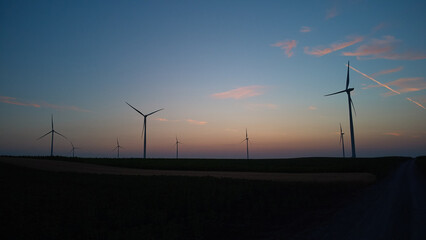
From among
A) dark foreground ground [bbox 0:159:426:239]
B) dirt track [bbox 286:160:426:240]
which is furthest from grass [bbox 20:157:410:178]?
dark foreground ground [bbox 0:159:426:239]

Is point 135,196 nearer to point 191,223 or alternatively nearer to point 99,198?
point 99,198

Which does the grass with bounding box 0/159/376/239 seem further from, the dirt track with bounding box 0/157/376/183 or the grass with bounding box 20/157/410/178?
the grass with bounding box 20/157/410/178

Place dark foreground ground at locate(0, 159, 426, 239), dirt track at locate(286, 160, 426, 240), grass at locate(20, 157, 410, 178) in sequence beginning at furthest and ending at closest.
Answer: grass at locate(20, 157, 410, 178), dark foreground ground at locate(0, 159, 426, 239), dirt track at locate(286, 160, 426, 240)

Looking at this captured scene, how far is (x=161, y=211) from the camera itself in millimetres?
16047

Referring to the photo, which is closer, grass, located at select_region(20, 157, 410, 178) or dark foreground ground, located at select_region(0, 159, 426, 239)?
dark foreground ground, located at select_region(0, 159, 426, 239)

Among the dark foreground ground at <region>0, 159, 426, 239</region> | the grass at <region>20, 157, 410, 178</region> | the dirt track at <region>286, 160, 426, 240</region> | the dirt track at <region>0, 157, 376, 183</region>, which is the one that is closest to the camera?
the dirt track at <region>286, 160, 426, 240</region>

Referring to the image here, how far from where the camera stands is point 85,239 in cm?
1152

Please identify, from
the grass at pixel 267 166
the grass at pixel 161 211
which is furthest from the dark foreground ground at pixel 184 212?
the grass at pixel 267 166

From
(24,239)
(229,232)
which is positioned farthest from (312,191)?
(24,239)

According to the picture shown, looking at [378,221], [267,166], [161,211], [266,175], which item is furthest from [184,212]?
[267,166]

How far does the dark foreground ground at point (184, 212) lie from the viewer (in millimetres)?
12118

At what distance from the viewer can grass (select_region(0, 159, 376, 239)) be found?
40.6ft

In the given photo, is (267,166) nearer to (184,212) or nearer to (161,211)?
(184,212)

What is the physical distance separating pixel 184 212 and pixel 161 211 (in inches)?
52.1
